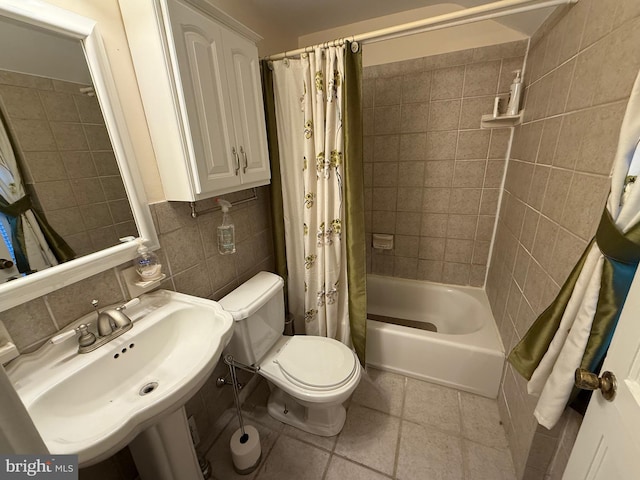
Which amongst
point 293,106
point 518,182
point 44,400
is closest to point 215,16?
point 293,106

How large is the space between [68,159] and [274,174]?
0.90 meters

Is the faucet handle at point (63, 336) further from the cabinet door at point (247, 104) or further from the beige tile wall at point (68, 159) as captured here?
the cabinet door at point (247, 104)

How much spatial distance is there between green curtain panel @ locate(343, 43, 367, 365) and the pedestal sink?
76cm

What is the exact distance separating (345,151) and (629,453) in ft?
4.19

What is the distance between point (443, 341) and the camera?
62.9 inches

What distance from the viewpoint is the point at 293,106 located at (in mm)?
1428

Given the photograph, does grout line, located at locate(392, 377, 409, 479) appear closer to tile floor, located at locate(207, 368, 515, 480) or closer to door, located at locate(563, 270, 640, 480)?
tile floor, located at locate(207, 368, 515, 480)

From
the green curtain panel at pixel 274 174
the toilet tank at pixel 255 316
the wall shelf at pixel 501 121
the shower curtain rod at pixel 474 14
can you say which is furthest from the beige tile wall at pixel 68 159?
the wall shelf at pixel 501 121

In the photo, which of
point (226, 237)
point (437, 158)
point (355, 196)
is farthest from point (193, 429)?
point (437, 158)

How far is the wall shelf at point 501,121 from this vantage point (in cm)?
158

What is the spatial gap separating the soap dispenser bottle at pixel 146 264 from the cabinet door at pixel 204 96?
0.31 m

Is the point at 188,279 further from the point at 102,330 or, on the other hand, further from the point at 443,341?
the point at 443,341

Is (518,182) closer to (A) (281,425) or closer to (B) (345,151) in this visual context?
(B) (345,151)

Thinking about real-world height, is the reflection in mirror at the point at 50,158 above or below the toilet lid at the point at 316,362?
above
